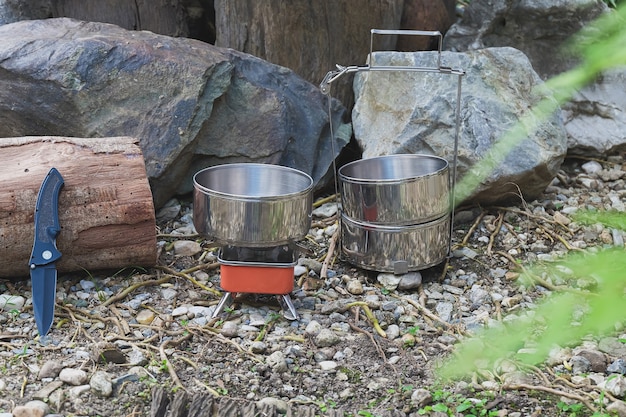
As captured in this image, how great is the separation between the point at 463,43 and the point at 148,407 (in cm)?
281

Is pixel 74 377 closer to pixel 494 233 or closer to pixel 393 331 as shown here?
pixel 393 331

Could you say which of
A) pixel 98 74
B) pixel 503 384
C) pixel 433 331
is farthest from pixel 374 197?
pixel 98 74

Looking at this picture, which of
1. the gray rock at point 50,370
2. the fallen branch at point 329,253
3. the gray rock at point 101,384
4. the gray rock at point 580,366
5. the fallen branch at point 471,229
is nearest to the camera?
the gray rock at point 101,384

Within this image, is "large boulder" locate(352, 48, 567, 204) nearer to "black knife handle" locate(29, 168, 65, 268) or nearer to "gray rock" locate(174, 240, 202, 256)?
"gray rock" locate(174, 240, 202, 256)

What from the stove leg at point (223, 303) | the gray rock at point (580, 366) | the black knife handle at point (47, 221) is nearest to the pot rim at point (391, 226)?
the stove leg at point (223, 303)

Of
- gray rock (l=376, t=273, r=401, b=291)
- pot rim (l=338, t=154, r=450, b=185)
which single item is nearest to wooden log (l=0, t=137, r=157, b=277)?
pot rim (l=338, t=154, r=450, b=185)

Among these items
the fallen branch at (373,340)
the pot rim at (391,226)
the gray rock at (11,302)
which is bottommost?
the fallen branch at (373,340)

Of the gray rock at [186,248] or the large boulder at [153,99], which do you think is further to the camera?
the large boulder at [153,99]

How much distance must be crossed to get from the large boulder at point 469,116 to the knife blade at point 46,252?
4.67 feet

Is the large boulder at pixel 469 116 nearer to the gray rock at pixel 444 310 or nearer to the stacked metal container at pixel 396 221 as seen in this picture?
the stacked metal container at pixel 396 221

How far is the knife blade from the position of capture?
2.55m

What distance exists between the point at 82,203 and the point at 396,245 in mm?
1151

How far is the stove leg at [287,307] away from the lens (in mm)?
2713

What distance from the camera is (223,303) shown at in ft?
9.00
